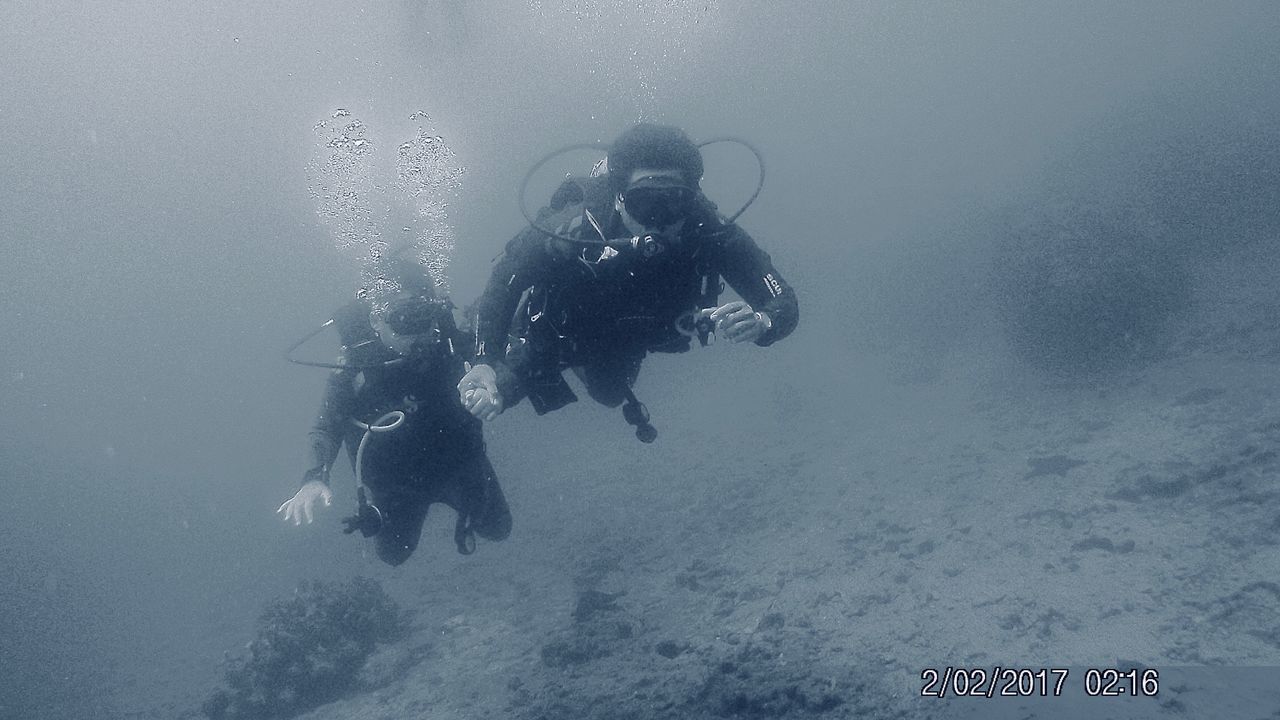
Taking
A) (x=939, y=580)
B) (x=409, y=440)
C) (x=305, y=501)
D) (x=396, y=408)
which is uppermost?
(x=396, y=408)

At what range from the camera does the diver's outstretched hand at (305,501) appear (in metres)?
4.95

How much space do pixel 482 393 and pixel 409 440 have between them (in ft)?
8.65

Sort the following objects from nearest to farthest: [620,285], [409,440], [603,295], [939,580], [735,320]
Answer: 1. [735,320]
2. [620,285]
3. [603,295]
4. [409,440]
5. [939,580]

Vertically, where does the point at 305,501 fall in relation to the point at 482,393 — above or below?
below

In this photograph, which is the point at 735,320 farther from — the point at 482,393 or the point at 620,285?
the point at 482,393

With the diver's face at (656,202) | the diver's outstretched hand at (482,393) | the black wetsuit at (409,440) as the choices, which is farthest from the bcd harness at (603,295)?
the black wetsuit at (409,440)

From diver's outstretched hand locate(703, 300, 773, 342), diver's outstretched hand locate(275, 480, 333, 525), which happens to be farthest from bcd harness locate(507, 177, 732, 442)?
diver's outstretched hand locate(275, 480, 333, 525)

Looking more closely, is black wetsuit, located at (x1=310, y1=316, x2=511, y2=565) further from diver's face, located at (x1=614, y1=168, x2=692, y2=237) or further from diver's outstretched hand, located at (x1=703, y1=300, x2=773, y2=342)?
diver's outstretched hand, located at (x1=703, y1=300, x2=773, y2=342)

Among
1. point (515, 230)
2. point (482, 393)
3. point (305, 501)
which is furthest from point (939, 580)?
point (515, 230)

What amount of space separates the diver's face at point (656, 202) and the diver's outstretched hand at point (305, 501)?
3.41 metres

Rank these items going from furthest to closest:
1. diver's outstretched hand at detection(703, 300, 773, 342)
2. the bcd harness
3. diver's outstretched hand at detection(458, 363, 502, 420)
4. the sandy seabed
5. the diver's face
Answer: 1. the sandy seabed
2. the bcd harness
3. the diver's face
4. diver's outstretched hand at detection(458, 363, 502, 420)
5. diver's outstretched hand at detection(703, 300, 773, 342)

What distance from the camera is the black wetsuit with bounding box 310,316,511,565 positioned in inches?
228

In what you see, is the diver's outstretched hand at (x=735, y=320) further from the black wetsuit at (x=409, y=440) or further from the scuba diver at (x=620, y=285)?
the black wetsuit at (x=409, y=440)

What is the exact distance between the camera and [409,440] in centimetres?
603
